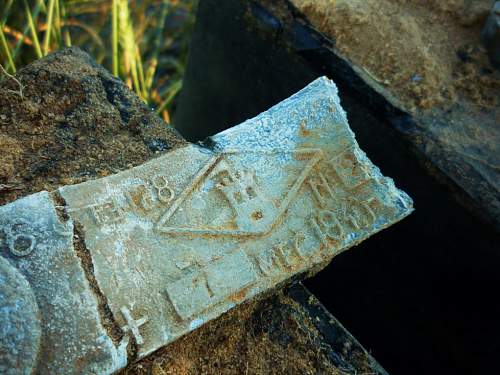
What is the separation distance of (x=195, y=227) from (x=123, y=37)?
1.48 metres

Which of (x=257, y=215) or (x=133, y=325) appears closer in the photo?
(x=133, y=325)

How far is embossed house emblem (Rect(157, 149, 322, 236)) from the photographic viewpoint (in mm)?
1132

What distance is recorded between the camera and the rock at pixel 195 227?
3.17 feet

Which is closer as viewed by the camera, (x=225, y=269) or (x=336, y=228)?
(x=225, y=269)

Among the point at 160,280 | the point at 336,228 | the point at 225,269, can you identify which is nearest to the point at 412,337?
the point at 336,228

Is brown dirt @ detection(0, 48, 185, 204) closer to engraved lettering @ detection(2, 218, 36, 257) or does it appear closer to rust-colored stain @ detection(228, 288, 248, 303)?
engraved lettering @ detection(2, 218, 36, 257)

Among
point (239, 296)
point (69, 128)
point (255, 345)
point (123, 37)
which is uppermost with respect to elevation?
point (123, 37)

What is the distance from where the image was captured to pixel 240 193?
1.19 metres

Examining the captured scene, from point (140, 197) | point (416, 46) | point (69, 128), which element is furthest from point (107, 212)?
point (416, 46)

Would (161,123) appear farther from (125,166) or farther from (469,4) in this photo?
(469,4)

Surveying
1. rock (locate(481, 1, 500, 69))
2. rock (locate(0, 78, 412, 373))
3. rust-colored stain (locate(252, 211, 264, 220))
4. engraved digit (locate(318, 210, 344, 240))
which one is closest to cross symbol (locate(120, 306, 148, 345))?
rock (locate(0, 78, 412, 373))

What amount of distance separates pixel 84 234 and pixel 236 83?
53.9 inches

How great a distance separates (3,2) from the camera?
92.1 inches

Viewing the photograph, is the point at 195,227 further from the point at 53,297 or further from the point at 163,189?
the point at 53,297
